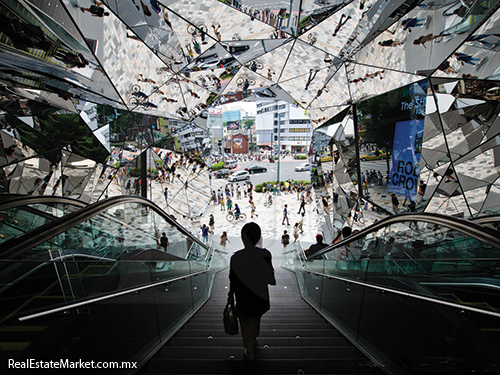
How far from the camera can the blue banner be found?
6070mm

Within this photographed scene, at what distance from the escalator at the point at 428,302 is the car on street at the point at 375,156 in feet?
12.5

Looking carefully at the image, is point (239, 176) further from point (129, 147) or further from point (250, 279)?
point (250, 279)

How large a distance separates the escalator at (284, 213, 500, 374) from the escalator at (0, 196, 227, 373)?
1947 millimetres

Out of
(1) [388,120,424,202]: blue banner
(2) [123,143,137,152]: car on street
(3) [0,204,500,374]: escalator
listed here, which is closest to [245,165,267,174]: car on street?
(2) [123,143,137,152]: car on street

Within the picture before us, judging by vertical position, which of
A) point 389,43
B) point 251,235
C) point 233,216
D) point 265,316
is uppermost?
point 389,43

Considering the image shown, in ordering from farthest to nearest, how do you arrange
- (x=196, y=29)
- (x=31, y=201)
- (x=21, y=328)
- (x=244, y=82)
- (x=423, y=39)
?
1. (x=244, y=82)
2. (x=196, y=29)
3. (x=423, y=39)
4. (x=31, y=201)
5. (x=21, y=328)

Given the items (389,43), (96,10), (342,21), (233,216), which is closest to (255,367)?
(389,43)

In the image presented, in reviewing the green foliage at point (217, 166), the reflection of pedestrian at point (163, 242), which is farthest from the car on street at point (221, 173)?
the reflection of pedestrian at point (163, 242)

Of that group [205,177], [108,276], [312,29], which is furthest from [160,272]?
[205,177]

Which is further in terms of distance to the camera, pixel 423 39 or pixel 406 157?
pixel 406 157

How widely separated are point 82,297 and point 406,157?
263 inches

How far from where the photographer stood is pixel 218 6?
5.94 m

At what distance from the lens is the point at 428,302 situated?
1.92 meters

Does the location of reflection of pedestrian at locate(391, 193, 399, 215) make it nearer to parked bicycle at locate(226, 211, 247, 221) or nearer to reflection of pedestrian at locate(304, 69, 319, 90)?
reflection of pedestrian at locate(304, 69, 319, 90)
